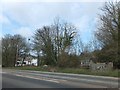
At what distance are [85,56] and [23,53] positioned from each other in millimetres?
46887

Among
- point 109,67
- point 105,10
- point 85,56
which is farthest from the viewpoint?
point 85,56

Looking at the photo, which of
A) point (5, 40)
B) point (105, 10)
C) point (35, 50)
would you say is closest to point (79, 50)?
point (35, 50)

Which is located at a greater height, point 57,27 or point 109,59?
point 57,27

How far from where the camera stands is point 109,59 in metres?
55.8

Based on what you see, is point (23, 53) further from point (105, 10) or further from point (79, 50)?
point (105, 10)

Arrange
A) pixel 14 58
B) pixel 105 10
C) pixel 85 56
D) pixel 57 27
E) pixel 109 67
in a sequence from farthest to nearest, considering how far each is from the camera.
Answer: pixel 14 58
pixel 57 27
pixel 85 56
pixel 105 10
pixel 109 67

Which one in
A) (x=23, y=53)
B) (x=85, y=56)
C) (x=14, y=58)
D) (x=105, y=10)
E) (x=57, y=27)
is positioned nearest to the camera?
(x=105, y=10)

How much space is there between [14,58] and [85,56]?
4173 centimetres

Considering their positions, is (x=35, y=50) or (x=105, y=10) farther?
(x=35, y=50)

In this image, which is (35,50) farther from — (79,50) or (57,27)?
(79,50)

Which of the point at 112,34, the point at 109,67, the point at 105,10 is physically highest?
the point at 105,10

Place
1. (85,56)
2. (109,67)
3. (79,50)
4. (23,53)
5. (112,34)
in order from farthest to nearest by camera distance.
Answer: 1. (23,53)
2. (79,50)
3. (85,56)
4. (112,34)
5. (109,67)

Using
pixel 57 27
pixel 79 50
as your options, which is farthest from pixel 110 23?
pixel 57 27

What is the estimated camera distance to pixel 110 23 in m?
56.4
